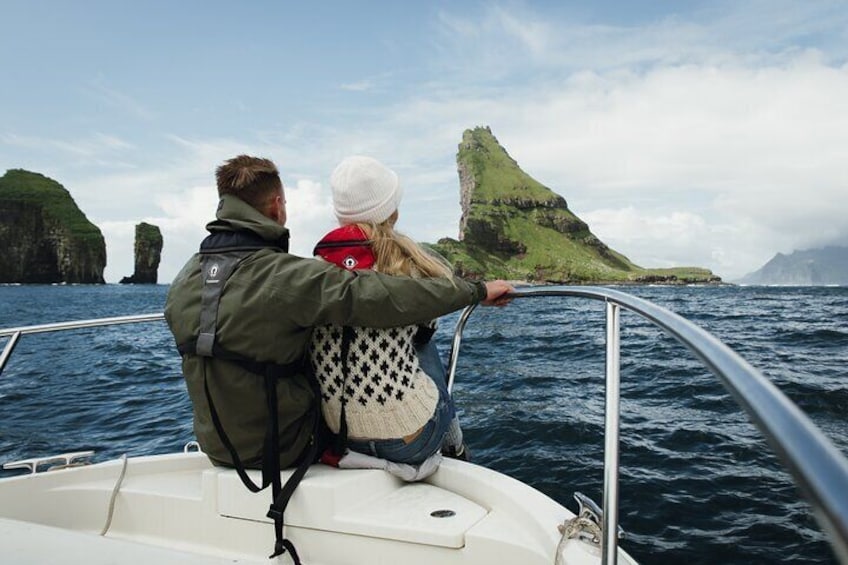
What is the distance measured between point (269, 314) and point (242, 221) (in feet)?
1.31

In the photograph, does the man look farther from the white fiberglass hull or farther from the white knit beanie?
the white knit beanie

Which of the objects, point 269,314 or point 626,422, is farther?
point 626,422

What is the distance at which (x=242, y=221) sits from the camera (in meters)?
2.31

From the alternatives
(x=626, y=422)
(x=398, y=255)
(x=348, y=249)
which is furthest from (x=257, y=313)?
(x=626, y=422)

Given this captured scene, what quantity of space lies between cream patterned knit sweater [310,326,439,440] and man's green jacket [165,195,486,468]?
0.10m

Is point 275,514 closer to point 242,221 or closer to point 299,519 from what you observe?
point 299,519

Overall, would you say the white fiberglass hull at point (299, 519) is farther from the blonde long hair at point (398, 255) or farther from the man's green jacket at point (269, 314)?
the blonde long hair at point (398, 255)

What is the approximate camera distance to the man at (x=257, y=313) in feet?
7.20

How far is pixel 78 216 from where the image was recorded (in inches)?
5354

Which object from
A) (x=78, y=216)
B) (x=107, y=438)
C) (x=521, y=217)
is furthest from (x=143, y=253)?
(x=107, y=438)

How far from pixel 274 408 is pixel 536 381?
6.87 metres

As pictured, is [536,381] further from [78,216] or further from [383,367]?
[78,216]

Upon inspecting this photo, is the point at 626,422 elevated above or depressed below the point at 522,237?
below

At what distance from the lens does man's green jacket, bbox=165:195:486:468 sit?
2.19 metres
